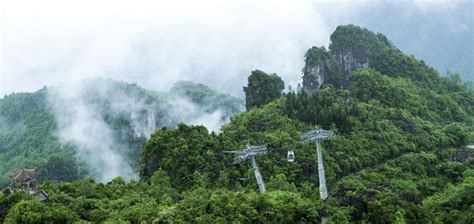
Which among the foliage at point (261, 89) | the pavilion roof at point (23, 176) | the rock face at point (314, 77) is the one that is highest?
the rock face at point (314, 77)

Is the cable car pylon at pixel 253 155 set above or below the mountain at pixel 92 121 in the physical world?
below

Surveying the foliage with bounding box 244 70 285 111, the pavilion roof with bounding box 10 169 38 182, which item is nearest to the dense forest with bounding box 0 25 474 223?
the foliage with bounding box 244 70 285 111

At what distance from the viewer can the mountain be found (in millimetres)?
80312

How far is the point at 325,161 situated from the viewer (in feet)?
130

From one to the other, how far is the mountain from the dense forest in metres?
6.22

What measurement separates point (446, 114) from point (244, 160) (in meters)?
26.7

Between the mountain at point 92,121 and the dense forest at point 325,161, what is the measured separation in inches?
245

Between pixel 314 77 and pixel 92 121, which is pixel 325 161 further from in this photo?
pixel 92 121

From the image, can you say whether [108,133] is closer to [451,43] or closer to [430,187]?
[430,187]

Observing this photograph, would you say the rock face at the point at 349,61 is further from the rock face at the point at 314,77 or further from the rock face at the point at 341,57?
the rock face at the point at 314,77

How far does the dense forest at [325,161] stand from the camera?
90.7 ft

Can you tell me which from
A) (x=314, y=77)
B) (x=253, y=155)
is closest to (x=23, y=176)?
(x=253, y=155)

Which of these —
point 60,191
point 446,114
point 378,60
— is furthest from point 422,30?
point 60,191

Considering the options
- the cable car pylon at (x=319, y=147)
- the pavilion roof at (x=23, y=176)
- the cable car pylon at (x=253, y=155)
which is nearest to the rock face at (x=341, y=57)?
the cable car pylon at (x=253, y=155)
